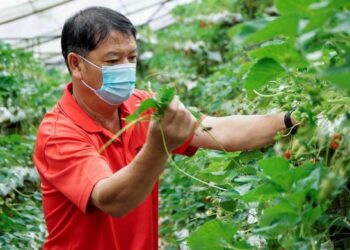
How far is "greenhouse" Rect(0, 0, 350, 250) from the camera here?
119cm

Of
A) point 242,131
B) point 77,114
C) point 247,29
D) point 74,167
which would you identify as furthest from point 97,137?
point 247,29

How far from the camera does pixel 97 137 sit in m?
2.15

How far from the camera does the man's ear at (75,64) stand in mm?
2242

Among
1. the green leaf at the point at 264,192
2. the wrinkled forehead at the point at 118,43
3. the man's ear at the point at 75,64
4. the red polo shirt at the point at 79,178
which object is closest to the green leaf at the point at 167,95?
the green leaf at the point at 264,192

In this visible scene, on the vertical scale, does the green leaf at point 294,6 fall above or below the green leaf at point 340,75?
above

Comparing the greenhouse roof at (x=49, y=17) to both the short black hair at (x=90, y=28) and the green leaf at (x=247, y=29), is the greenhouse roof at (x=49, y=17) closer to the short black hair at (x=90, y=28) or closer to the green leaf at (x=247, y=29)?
the short black hair at (x=90, y=28)

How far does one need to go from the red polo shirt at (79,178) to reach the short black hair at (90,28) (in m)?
0.17

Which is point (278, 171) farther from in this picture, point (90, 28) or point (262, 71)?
point (90, 28)

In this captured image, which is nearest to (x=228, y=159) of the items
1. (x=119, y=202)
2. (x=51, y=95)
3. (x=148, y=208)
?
(x=148, y=208)

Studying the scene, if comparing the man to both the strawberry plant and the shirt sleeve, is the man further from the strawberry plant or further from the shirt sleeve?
the strawberry plant

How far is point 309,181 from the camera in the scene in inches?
48.1

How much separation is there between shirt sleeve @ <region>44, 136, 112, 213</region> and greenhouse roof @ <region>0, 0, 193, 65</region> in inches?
167

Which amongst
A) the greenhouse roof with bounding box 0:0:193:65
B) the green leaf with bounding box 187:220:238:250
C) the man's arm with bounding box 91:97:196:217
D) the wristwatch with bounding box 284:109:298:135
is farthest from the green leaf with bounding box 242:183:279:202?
the greenhouse roof with bounding box 0:0:193:65

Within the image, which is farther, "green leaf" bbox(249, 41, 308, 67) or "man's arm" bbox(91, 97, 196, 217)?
"man's arm" bbox(91, 97, 196, 217)
